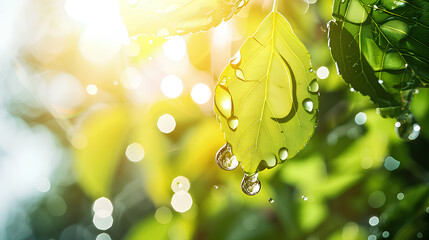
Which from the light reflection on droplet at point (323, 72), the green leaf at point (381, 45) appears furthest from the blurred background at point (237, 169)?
the green leaf at point (381, 45)

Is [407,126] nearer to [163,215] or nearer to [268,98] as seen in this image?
[268,98]

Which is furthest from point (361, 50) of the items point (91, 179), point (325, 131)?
point (91, 179)

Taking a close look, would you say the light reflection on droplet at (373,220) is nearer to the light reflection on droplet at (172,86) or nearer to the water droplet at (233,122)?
the light reflection on droplet at (172,86)

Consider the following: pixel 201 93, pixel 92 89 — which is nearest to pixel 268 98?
pixel 201 93

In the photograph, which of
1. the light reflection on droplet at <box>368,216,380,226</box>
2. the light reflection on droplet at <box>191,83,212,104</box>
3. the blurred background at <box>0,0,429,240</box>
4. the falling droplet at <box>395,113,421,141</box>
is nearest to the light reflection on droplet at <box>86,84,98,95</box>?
the blurred background at <box>0,0,429,240</box>

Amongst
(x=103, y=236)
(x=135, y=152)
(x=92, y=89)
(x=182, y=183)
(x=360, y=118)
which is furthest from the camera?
(x=103, y=236)

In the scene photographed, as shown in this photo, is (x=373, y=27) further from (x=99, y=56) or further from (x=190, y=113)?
(x=99, y=56)

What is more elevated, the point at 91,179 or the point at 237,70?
the point at 237,70
